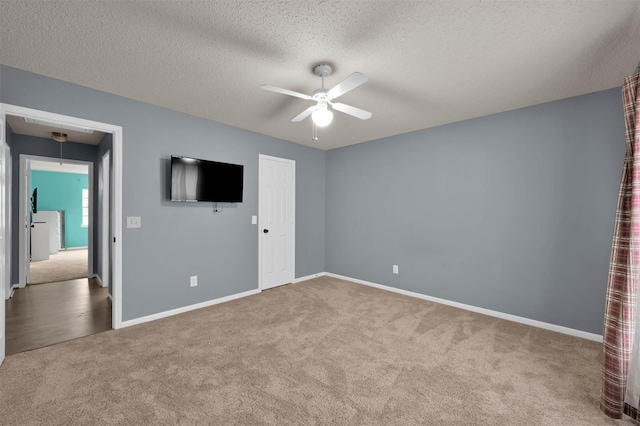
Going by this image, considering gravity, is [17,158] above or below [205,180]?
above

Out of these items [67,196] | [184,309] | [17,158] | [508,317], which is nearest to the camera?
[508,317]

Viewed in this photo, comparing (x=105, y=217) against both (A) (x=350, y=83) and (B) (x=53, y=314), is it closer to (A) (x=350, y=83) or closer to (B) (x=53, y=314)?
(B) (x=53, y=314)

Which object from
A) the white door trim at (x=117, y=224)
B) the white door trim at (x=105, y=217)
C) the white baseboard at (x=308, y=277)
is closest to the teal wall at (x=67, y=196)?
the white door trim at (x=105, y=217)

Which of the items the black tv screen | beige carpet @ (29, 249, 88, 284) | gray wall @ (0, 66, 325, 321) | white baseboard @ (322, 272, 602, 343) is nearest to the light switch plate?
gray wall @ (0, 66, 325, 321)

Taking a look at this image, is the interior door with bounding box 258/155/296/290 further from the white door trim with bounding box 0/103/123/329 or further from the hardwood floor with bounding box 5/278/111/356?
the hardwood floor with bounding box 5/278/111/356

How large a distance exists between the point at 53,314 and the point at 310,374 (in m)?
3.42

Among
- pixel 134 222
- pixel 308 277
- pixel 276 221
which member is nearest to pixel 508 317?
pixel 308 277

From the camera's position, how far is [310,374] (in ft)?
7.03

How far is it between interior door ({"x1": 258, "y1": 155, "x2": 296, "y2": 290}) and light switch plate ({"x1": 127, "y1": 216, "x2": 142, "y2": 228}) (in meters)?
1.63

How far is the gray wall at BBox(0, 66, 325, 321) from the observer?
2.67 m

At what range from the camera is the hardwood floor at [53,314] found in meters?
2.72

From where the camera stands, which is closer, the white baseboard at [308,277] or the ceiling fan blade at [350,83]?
the ceiling fan blade at [350,83]

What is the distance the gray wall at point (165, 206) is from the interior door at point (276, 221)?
0.15 meters

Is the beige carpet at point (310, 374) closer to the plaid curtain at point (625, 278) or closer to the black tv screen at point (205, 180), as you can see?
the plaid curtain at point (625, 278)
